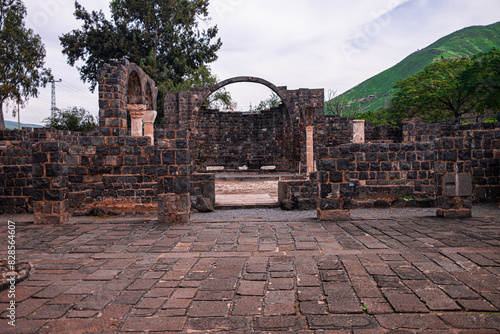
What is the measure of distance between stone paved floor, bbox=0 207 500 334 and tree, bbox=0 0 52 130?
3078 cm

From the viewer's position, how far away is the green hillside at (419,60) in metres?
58.4

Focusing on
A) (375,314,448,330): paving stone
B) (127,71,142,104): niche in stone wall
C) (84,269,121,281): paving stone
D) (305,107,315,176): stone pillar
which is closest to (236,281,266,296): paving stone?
(375,314,448,330): paving stone

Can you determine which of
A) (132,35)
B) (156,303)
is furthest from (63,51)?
(156,303)

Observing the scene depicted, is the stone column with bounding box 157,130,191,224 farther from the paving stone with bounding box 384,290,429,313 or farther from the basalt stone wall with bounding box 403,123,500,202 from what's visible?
the basalt stone wall with bounding box 403,123,500,202

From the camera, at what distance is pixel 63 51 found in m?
30.1

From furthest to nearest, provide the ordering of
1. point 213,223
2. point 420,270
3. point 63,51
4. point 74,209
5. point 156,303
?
point 63,51
point 74,209
point 213,223
point 420,270
point 156,303

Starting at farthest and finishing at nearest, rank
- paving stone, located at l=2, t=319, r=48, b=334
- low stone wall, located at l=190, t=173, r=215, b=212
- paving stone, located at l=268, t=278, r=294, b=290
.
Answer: low stone wall, located at l=190, t=173, r=215, b=212 → paving stone, located at l=268, t=278, r=294, b=290 → paving stone, located at l=2, t=319, r=48, b=334

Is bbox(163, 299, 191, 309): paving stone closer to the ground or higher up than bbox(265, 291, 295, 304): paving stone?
closer to the ground

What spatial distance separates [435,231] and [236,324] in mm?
4319

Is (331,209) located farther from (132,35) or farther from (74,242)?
(132,35)

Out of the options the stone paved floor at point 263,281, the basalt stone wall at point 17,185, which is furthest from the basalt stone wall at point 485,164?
the basalt stone wall at point 17,185

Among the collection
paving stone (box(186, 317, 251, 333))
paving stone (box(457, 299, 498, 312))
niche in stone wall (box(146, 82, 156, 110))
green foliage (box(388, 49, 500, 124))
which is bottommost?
paving stone (box(186, 317, 251, 333))

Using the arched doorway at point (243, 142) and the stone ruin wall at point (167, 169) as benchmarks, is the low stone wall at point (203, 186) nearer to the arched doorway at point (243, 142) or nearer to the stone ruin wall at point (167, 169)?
the stone ruin wall at point (167, 169)

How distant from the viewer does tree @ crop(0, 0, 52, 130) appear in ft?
96.3
